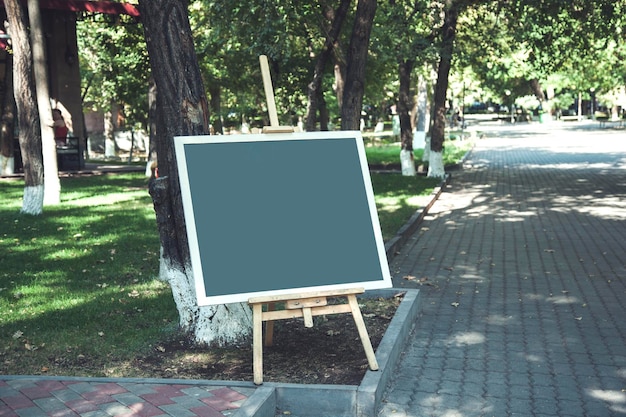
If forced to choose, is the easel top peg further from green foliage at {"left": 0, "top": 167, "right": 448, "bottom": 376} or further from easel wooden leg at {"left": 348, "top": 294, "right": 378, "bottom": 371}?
green foliage at {"left": 0, "top": 167, "right": 448, "bottom": 376}

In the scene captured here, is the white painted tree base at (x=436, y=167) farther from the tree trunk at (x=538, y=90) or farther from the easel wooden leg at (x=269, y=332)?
the tree trunk at (x=538, y=90)

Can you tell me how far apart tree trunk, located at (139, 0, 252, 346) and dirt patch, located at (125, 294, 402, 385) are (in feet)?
0.64

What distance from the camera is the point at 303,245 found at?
5418mm

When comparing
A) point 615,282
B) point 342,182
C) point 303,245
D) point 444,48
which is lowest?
point 615,282

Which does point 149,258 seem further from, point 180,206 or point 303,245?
point 303,245

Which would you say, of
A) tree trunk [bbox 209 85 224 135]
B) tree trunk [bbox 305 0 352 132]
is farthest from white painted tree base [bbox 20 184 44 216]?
tree trunk [bbox 209 85 224 135]

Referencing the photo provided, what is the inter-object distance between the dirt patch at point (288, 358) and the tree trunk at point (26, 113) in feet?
27.0

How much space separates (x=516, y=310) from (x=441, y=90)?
15014 millimetres

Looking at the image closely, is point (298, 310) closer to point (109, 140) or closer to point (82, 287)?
point (82, 287)

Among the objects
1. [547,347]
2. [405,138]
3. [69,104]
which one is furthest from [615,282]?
[69,104]

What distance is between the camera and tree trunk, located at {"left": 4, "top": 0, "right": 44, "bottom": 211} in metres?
13.7

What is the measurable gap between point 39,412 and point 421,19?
1684 cm

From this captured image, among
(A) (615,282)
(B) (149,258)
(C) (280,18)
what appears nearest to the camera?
(A) (615,282)

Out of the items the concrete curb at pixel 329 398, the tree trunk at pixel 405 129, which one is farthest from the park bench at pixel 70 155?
the concrete curb at pixel 329 398
